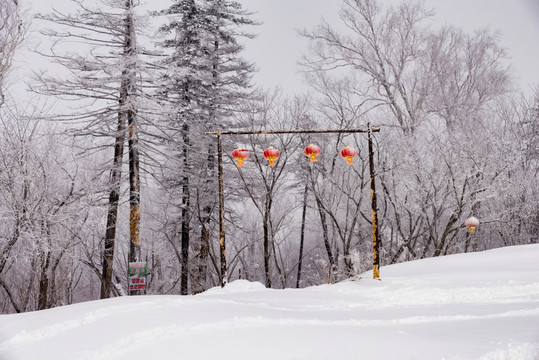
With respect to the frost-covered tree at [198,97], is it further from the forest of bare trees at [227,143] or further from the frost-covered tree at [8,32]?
the frost-covered tree at [8,32]

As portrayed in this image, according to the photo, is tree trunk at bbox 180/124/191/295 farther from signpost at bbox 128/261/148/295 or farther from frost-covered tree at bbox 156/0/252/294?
signpost at bbox 128/261/148/295

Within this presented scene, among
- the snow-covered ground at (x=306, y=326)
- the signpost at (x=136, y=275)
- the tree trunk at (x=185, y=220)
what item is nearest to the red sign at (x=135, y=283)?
the signpost at (x=136, y=275)

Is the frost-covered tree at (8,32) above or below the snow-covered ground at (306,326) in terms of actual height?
Answer: above

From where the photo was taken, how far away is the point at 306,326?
17.7ft

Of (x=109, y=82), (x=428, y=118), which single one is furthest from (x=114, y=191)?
(x=428, y=118)

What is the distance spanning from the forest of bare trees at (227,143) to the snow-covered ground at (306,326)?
471cm

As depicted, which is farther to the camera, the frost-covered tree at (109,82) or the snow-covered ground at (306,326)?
the frost-covered tree at (109,82)

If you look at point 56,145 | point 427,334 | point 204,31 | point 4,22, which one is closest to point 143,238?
point 56,145

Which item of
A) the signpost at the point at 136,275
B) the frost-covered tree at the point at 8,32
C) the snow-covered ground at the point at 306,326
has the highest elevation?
the frost-covered tree at the point at 8,32

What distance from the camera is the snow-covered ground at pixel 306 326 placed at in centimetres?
437

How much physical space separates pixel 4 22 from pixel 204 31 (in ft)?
32.5

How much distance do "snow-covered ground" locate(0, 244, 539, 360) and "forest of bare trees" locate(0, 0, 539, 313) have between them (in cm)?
471

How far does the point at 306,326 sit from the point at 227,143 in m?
14.1

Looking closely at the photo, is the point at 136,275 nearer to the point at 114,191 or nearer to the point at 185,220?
the point at 114,191
